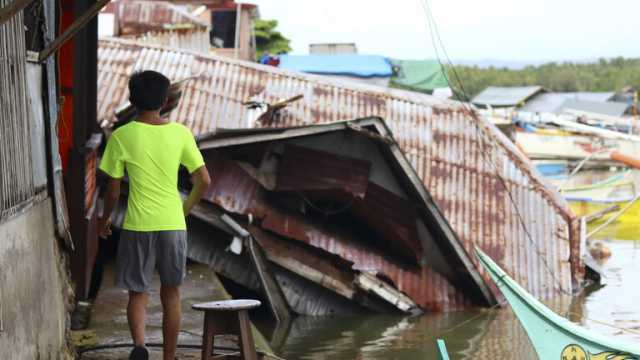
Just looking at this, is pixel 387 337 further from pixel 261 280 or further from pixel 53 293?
pixel 53 293

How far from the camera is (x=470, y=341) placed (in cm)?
1334

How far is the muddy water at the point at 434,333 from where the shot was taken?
12383 millimetres

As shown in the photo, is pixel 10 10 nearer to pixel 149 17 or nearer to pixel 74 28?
pixel 74 28

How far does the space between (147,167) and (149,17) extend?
24.3m

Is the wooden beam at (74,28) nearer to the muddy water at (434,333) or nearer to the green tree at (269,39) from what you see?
the muddy water at (434,333)

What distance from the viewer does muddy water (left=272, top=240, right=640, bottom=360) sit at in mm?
12383

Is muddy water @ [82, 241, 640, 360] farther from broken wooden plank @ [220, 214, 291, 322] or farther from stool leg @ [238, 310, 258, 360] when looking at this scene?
stool leg @ [238, 310, 258, 360]

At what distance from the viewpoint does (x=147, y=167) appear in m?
5.79

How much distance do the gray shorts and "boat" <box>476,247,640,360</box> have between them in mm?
4028

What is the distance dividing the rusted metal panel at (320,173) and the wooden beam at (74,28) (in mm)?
8331

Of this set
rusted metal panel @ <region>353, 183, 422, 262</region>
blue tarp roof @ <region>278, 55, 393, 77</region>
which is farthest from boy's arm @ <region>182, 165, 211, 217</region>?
blue tarp roof @ <region>278, 55, 393, 77</region>

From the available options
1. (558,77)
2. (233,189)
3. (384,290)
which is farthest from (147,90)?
(558,77)

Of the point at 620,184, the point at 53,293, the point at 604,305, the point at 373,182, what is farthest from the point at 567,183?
the point at 53,293

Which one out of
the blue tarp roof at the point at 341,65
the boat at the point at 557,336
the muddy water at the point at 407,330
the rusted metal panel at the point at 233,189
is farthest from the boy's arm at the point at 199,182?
the blue tarp roof at the point at 341,65
